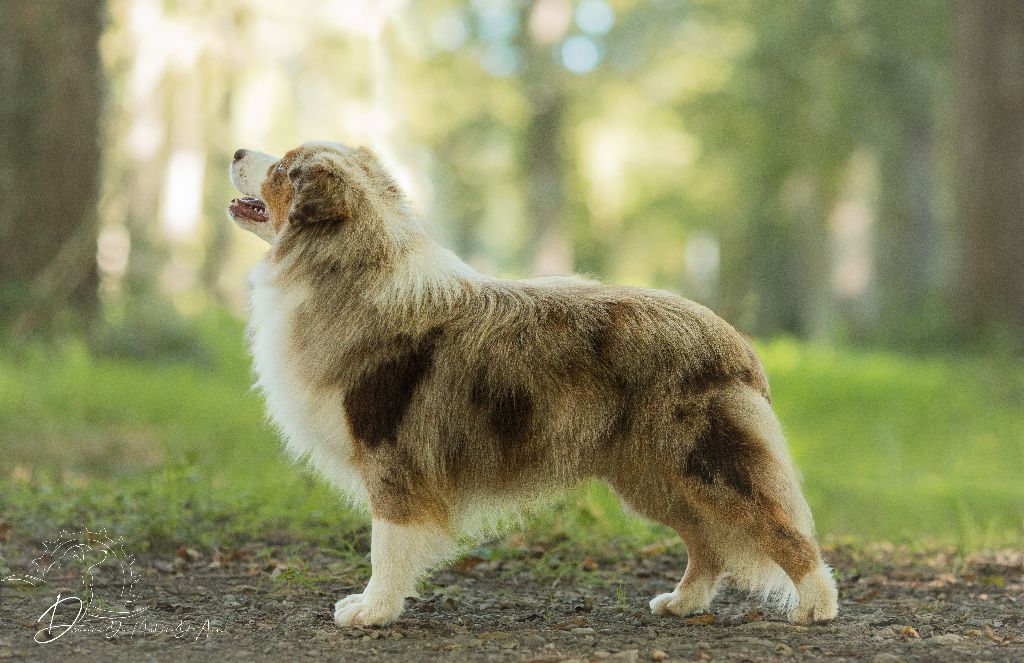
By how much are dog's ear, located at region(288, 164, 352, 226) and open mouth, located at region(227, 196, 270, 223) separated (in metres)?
0.35

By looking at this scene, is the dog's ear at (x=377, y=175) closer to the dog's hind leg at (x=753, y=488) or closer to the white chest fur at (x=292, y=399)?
the white chest fur at (x=292, y=399)

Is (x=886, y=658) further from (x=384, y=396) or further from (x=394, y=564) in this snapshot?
(x=384, y=396)

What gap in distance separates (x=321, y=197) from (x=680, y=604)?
2381 mm

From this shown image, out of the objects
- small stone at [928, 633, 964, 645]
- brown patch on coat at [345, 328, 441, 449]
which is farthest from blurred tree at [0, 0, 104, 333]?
small stone at [928, 633, 964, 645]

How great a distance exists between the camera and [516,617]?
15.6 ft

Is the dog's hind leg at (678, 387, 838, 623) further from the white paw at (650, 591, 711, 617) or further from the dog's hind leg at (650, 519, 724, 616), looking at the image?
the white paw at (650, 591, 711, 617)

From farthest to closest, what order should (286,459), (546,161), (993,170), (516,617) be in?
(546,161) → (993,170) → (286,459) → (516,617)

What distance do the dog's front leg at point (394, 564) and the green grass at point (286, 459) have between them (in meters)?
0.87

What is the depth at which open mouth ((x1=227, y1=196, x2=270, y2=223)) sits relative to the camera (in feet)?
15.9

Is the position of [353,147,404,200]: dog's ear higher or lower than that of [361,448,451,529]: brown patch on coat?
higher

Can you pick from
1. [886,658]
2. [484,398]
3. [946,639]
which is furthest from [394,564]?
[946,639]

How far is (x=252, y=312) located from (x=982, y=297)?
37.4ft

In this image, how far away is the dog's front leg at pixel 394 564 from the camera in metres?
4.34

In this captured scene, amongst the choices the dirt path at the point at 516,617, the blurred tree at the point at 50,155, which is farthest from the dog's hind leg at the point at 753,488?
the blurred tree at the point at 50,155
